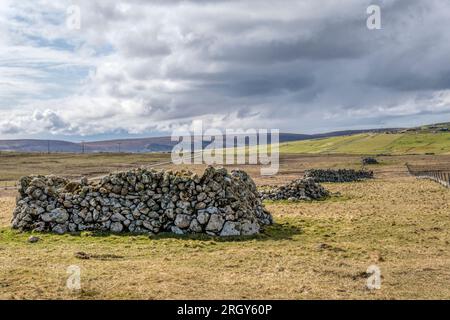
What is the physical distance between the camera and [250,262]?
18031 millimetres

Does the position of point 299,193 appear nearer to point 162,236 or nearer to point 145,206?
point 145,206

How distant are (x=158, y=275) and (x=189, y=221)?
8.30 m

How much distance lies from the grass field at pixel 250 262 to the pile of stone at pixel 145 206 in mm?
984

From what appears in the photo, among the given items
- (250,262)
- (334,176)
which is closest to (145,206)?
(250,262)

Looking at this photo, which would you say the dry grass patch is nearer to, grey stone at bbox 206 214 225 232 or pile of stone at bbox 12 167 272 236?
grey stone at bbox 206 214 225 232

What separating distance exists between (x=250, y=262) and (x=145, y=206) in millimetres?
8781

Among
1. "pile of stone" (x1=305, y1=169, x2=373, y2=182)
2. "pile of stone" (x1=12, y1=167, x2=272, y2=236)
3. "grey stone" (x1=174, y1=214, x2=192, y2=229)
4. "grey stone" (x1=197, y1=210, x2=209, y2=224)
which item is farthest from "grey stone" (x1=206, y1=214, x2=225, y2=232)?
"pile of stone" (x1=305, y1=169, x2=373, y2=182)

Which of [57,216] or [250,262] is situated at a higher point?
[57,216]

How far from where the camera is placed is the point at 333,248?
822 inches

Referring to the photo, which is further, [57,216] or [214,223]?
[57,216]

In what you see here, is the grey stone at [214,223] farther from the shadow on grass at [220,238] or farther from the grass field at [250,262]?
the grass field at [250,262]
